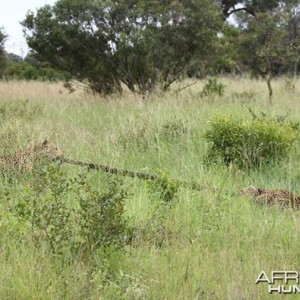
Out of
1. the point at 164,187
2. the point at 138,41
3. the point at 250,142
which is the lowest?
the point at 164,187

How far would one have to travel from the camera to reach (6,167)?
4.31m

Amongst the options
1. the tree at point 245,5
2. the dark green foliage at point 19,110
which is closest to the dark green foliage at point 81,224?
the dark green foliage at point 19,110

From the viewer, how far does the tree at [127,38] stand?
9.57 m

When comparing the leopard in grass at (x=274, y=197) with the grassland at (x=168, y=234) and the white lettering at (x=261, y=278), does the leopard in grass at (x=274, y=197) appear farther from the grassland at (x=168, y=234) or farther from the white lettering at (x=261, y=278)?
the white lettering at (x=261, y=278)

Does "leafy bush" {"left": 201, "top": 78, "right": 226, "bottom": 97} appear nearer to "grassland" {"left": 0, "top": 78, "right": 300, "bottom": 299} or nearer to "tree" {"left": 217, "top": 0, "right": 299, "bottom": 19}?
"grassland" {"left": 0, "top": 78, "right": 300, "bottom": 299}

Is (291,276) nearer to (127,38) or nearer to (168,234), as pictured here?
(168,234)

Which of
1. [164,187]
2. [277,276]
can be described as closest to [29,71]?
[164,187]

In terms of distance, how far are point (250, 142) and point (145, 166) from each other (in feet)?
3.78

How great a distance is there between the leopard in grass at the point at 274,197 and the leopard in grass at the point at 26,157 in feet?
5.74

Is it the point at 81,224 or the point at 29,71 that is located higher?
the point at 29,71

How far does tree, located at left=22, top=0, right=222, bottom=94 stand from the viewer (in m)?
9.57

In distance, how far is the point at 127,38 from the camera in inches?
365

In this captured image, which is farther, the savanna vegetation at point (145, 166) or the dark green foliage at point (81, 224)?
the dark green foliage at point (81, 224)

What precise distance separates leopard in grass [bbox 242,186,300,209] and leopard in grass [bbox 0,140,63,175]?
1750 millimetres
